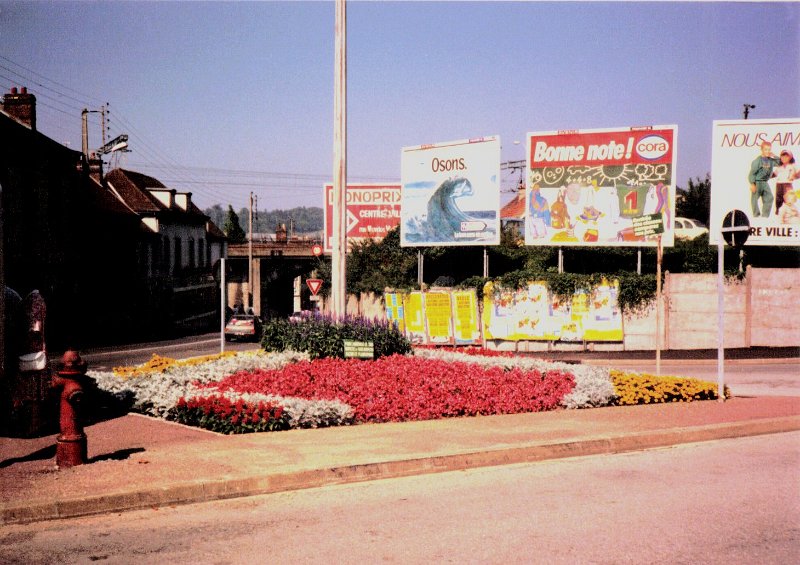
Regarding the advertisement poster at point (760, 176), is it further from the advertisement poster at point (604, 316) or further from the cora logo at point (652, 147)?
the advertisement poster at point (604, 316)

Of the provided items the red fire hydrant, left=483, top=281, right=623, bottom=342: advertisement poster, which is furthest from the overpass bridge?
the red fire hydrant

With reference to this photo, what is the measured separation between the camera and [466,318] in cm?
2962

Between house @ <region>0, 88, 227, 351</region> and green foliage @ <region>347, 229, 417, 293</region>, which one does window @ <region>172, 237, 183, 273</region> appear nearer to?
house @ <region>0, 88, 227, 351</region>

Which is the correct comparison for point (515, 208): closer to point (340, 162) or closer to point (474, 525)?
point (340, 162)

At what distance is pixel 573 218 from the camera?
29078 millimetres

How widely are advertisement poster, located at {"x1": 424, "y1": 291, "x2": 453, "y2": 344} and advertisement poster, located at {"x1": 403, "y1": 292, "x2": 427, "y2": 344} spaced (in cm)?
32

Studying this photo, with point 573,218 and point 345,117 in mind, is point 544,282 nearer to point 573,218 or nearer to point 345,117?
point 573,218

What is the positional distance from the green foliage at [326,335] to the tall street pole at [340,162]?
2.08 ft

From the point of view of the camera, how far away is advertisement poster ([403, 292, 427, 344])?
30531 millimetres

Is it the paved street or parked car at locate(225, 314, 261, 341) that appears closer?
the paved street

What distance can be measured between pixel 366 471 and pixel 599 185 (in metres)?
22.4

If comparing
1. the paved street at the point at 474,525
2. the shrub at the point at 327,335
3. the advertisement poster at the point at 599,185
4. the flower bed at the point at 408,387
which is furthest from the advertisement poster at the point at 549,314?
the paved street at the point at 474,525

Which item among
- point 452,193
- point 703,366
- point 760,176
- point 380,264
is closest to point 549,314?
point 452,193

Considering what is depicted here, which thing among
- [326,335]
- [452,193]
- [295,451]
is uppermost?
[452,193]
